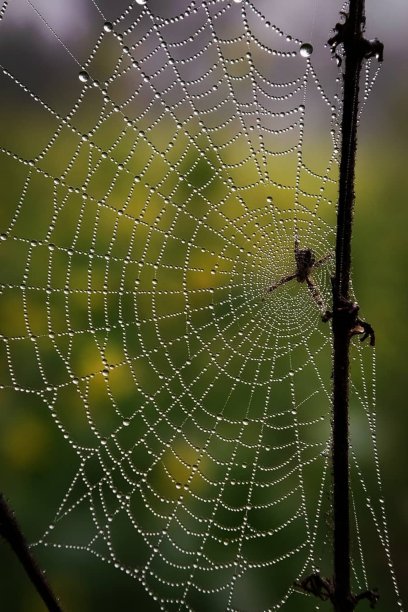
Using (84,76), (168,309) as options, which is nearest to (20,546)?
(84,76)

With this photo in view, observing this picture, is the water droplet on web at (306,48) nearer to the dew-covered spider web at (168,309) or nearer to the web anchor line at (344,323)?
the dew-covered spider web at (168,309)

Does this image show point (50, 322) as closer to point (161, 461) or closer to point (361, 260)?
point (161, 461)

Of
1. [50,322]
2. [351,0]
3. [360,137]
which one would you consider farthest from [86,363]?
[351,0]

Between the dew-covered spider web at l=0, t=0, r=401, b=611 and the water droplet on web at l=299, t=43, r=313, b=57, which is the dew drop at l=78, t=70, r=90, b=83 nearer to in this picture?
the dew-covered spider web at l=0, t=0, r=401, b=611

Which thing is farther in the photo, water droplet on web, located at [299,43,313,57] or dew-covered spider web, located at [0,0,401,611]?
dew-covered spider web, located at [0,0,401,611]

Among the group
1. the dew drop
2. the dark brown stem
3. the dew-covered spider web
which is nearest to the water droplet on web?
the dew-covered spider web

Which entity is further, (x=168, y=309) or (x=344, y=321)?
(x=168, y=309)

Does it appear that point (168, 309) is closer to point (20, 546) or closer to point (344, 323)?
point (344, 323)

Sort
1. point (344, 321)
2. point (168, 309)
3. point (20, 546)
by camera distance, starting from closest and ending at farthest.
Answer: point (20, 546), point (344, 321), point (168, 309)
